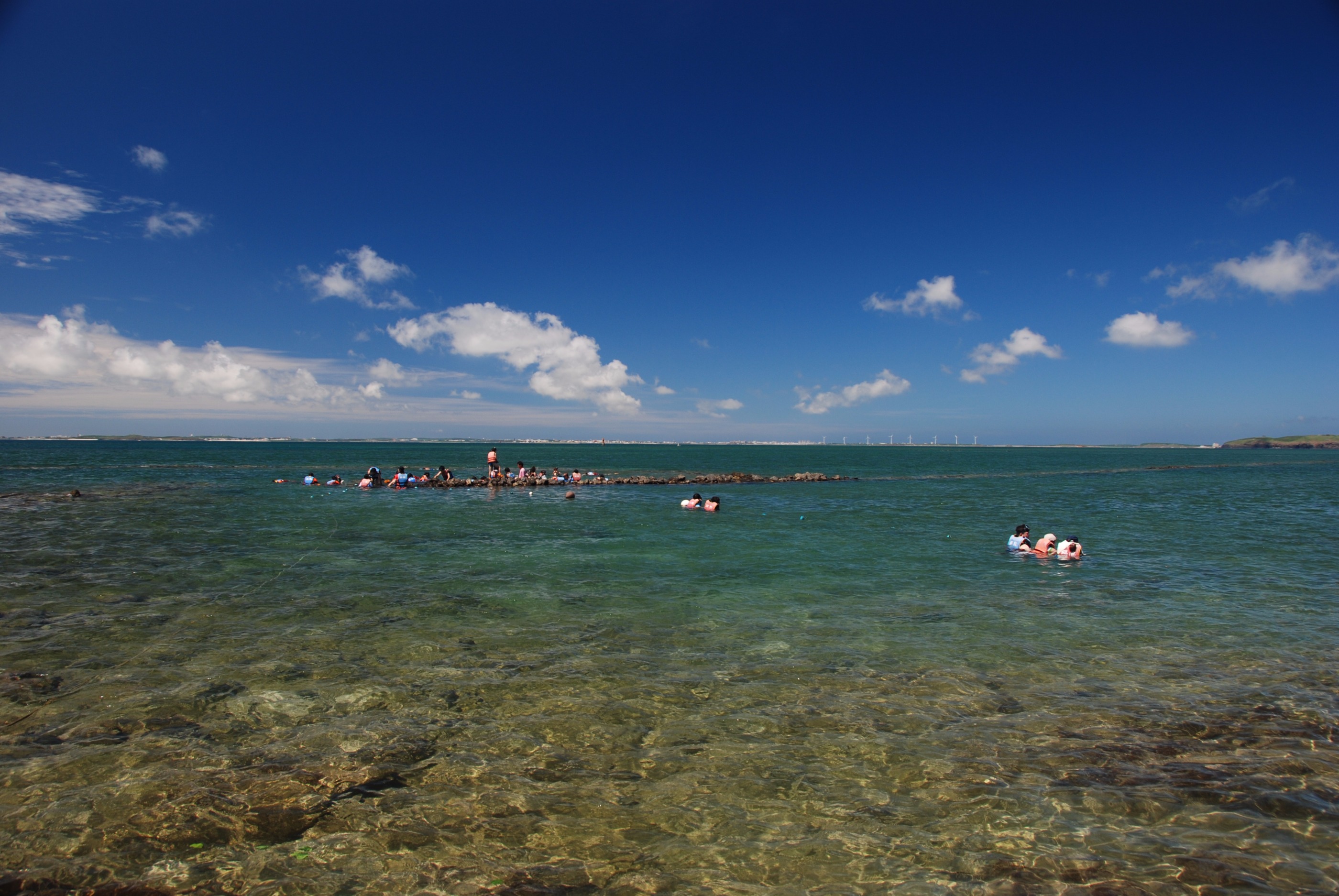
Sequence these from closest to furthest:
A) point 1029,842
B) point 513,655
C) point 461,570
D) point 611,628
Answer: point 1029,842 < point 513,655 < point 611,628 < point 461,570

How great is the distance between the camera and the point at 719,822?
21.1ft

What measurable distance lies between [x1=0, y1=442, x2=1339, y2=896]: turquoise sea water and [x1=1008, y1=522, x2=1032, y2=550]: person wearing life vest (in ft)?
8.95

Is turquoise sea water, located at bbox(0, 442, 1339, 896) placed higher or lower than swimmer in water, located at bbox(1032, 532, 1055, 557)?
lower

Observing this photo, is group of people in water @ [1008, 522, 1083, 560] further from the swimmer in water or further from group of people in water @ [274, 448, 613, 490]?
group of people in water @ [274, 448, 613, 490]

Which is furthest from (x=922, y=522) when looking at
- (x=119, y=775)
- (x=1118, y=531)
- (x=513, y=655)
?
(x=119, y=775)

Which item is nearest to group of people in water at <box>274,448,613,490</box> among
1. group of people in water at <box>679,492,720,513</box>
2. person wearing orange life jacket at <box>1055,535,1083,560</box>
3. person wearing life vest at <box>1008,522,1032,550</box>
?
group of people in water at <box>679,492,720,513</box>

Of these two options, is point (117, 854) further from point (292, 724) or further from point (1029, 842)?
point (1029, 842)

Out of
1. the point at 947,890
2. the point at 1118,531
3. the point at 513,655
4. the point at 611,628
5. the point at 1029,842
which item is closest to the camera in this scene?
the point at 947,890

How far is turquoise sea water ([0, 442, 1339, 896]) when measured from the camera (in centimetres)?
584

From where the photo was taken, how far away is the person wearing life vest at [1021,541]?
23422 mm

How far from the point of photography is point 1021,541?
23484 mm

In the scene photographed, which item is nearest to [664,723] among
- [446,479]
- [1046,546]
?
[1046,546]

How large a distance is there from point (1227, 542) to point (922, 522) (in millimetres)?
12102

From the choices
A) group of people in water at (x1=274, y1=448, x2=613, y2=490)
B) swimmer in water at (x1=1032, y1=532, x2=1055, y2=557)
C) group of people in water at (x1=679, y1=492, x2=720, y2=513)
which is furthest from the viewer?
group of people in water at (x1=274, y1=448, x2=613, y2=490)
